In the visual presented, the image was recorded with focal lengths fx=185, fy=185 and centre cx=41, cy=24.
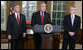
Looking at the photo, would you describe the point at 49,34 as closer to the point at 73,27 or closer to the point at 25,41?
the point at 73,27

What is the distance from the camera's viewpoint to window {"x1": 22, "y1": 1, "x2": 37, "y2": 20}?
305 inches

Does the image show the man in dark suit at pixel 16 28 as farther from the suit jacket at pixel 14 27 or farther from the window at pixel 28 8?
the window at pixel 28 8

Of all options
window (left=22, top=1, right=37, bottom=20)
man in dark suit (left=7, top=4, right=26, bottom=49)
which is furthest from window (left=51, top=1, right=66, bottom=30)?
man in dark suit (left=7, top=4, right=26, bottom=49)

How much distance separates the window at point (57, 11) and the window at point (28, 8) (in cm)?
81

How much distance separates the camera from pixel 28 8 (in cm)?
780

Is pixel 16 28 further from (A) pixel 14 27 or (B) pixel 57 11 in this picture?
(B) pixel 57 11

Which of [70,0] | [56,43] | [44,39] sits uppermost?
[70,0]

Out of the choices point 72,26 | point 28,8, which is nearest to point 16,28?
point 72,26

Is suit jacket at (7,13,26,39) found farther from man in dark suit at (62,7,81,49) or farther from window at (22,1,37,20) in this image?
window at (22,1,37,20)

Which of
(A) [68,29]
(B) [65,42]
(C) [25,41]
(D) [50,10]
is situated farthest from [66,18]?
(D) [50,10]

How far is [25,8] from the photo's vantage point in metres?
7.74

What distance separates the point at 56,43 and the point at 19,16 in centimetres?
148

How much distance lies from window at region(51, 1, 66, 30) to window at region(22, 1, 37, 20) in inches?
31.8

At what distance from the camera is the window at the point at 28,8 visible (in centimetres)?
774
